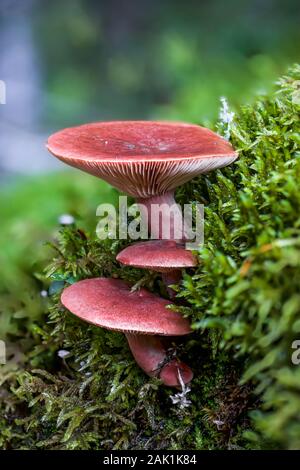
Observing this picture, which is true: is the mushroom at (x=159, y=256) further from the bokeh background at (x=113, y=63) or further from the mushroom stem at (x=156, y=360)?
the bokeh background at (x=113, y=63)

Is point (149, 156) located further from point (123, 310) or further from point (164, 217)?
point (123, 310)

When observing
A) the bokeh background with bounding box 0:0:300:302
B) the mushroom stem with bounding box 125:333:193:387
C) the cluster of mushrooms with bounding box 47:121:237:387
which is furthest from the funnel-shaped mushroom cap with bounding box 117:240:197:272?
A: the bokeh background with bounding box 0:0:300:302

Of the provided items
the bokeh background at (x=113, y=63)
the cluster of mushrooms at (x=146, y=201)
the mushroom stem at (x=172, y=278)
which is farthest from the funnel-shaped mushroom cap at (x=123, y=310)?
the bokeh background at (x=113, y=63)

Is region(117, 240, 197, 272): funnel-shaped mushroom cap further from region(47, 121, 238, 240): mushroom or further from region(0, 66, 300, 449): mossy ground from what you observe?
region(47, 121, 238, 240): mushroom

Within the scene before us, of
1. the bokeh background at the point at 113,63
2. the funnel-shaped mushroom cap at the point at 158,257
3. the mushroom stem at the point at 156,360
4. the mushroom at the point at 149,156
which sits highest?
the bokeh background at the point at 113,63

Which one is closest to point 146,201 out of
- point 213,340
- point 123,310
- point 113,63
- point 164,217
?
point 164,217

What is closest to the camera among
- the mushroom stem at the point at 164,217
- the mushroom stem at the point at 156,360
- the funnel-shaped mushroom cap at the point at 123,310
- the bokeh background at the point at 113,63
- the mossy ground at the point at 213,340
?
the mossy ground at the point at 213,340
